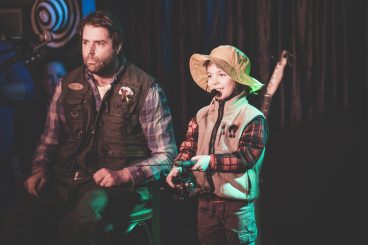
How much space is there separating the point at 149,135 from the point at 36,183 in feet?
2.68

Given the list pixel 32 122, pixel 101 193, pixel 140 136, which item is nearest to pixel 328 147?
pixel 140 136

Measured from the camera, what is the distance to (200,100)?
4.16m

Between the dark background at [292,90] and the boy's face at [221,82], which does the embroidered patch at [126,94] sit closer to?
the boy's face at [221,82]

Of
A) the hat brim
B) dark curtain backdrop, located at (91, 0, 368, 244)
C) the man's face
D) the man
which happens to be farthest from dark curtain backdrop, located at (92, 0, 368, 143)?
the man's face

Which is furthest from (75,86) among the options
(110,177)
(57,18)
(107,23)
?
(57,18)

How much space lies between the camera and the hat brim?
3.04 meters

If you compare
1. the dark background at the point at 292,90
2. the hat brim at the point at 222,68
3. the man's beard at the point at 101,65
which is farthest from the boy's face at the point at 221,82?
the dark background at the point at 292,90

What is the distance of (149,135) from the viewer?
3330 millimetres

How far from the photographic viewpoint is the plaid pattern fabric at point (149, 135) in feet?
10.5

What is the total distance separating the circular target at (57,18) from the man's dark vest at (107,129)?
1488 millimetres

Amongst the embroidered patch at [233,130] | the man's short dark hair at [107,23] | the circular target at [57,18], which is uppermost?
the circular target at [57,18]

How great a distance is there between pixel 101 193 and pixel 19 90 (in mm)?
2132

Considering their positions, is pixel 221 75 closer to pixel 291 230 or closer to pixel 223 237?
pixel 223 237

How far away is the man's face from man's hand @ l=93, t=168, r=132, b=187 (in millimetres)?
753
